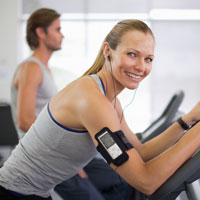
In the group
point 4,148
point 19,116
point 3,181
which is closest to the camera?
Result: point 3,181

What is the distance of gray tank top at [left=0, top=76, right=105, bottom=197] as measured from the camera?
1.17 meters

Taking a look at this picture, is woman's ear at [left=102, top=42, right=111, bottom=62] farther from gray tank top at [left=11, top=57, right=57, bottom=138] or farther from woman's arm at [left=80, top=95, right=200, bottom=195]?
gray tank top at [left=11, top=57, right=57, bottom=138]

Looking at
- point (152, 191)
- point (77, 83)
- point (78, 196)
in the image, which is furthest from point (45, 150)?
point (78, 196)

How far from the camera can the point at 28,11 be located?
5.73m

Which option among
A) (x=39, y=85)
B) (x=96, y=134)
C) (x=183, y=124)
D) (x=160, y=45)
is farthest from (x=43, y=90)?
(x=160, y=45)

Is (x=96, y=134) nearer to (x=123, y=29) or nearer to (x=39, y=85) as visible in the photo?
(x=123, y=29)

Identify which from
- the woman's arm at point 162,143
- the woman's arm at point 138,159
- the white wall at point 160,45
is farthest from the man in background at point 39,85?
the white wall at point 160,45

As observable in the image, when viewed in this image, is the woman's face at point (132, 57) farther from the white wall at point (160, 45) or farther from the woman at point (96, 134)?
the white wall at point (160, 45)

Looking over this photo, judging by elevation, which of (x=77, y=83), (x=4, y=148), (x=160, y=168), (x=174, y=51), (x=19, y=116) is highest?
(x=77, y=83)

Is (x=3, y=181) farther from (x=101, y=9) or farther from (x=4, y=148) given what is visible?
(x=101, y=9)

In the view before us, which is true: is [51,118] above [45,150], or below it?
above

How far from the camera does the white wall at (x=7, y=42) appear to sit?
570cm

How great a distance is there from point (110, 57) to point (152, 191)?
52cm

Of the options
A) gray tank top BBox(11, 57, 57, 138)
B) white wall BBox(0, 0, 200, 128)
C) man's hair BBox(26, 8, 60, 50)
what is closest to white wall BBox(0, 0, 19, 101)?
white wall BBox(0, 0, 200, 128)
